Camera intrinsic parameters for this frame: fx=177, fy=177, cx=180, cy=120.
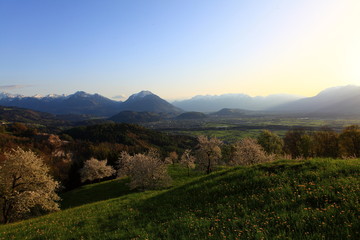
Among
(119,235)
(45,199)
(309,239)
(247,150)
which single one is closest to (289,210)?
(309,239)

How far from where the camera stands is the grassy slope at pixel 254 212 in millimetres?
7242

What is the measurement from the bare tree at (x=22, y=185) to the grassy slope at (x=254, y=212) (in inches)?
610

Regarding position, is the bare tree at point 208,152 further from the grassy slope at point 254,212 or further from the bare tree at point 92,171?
the bare tree at point 92,171

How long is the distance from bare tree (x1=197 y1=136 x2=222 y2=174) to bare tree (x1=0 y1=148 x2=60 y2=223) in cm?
3703

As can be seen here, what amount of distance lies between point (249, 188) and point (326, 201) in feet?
16.5

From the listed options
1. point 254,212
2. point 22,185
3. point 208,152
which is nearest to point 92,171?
point 22,185

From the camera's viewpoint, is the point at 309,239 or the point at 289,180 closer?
the point at 309,239

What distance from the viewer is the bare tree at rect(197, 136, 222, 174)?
172ft

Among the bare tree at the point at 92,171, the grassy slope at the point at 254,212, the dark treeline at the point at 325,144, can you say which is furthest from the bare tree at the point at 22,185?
the dark treeline at the point at 325,144

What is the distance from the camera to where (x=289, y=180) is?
12172 millimetres

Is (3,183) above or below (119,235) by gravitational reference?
below

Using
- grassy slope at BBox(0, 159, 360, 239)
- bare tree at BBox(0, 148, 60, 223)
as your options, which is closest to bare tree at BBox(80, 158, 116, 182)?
bare tree at BBox(0, 148, 60, 223)

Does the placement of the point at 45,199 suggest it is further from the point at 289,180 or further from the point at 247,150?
the point at 247,150

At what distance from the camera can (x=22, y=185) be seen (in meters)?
28.9
